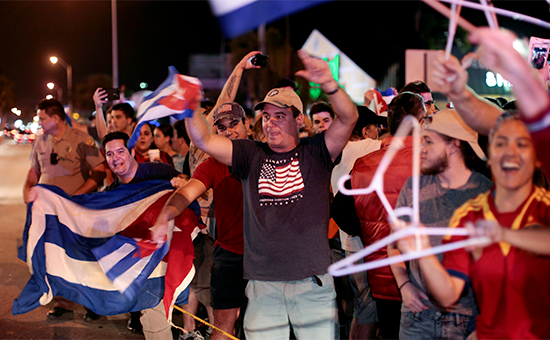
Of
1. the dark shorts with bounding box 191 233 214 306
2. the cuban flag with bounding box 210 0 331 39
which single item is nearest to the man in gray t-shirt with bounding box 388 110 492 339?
the cuban flag with bounding box 210 0 331 39

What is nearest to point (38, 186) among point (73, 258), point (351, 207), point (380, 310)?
point (73, 258)

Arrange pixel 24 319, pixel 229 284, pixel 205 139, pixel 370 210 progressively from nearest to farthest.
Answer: pixel 205 139 → pixel 370 210 → pixel 229 284 → pixel 24 319

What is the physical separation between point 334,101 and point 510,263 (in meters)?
1.38

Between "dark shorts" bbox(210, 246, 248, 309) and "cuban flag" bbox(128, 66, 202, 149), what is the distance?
1.65m

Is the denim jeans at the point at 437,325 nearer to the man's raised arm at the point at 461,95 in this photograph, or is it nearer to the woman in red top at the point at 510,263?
the woman in red top at the point at 510,263

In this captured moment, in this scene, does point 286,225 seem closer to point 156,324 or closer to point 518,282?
point 518,282

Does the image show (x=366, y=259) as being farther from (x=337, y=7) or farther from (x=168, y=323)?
(x=337, y=7)

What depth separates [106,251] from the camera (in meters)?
4.52

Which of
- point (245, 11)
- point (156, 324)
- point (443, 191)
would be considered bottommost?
point (156, 324)

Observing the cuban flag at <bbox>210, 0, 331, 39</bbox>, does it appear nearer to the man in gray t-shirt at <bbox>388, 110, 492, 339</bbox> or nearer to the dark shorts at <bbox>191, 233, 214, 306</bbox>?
Result: the man in gray t-shirt at <bbox>388, 110, 492, 339</bbox>

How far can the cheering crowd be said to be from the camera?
6.82 ft

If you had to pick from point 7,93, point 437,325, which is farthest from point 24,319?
point 7,93

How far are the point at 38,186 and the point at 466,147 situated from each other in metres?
4.11

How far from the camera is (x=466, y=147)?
2.75m
